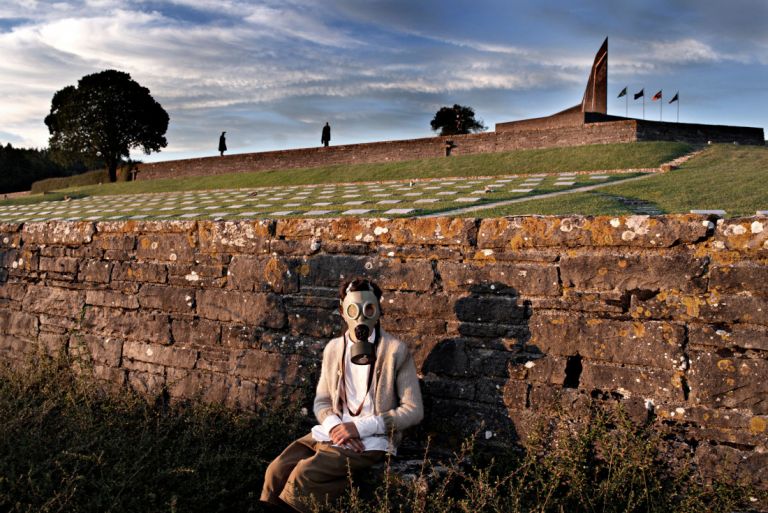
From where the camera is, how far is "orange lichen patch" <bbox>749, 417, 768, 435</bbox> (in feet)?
10.3

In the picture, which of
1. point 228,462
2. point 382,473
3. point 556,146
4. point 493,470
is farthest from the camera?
point 556,146

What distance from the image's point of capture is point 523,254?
377 cm

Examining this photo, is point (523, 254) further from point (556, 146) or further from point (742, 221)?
point (556, 146)

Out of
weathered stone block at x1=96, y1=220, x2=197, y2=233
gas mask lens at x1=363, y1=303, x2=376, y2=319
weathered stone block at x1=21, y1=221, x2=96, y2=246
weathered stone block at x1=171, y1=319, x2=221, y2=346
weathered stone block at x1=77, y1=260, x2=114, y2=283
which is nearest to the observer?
gas mask lens at x1=363, y1=303, x2=376, y2=319

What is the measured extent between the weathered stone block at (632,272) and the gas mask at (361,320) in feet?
3.95

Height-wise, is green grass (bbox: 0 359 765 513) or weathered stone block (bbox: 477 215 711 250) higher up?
weathered stone block (bbox: 477 215 711 250)

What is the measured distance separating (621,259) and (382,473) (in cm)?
188

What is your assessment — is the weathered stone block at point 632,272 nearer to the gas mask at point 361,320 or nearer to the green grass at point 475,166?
the gas mask at point 361,320

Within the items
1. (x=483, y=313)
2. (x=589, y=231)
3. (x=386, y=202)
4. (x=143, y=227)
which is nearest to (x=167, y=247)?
(x=143, y=227)

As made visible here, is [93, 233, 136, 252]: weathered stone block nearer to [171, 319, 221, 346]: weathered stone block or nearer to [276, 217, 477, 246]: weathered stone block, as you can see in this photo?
[171, 319, 221, 346]: weathered stone block

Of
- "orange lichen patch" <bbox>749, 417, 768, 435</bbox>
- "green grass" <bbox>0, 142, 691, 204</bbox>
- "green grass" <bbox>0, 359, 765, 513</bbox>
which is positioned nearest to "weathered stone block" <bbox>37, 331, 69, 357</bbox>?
"green grass" <bbox>0, 359, 765, 513</bbox>

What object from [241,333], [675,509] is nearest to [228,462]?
[241,333]

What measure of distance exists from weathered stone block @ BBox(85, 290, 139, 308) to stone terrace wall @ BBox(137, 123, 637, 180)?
19045mm

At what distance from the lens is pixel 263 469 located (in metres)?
3.97
